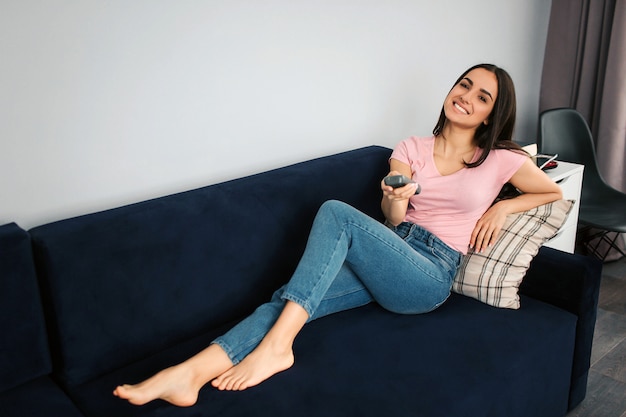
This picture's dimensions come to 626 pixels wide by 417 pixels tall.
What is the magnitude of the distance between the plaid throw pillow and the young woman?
0.10 ft

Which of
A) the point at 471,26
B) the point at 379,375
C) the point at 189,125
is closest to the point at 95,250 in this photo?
the point at 189,125

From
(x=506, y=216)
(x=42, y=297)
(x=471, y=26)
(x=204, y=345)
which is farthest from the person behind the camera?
(x=471, y=26)

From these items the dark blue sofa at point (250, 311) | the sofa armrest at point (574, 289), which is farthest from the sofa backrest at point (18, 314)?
the sofa armrest at point (574, 289)

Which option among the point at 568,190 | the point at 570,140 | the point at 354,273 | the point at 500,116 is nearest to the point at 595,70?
the point at 570,140

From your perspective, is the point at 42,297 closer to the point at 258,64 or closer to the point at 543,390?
the point at 258,64

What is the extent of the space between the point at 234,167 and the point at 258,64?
0.34m

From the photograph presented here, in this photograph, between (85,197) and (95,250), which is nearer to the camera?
(95,250)

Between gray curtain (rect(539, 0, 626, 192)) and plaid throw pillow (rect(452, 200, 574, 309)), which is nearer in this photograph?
plaid throw pillow (rect(452, 200, 574, 309))

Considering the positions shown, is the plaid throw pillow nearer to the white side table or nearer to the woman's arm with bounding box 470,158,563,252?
the woman's arm with bounding box 470,158,563,252

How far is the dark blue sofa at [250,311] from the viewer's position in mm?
1507

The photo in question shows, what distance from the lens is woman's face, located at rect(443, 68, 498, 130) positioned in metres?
2.01

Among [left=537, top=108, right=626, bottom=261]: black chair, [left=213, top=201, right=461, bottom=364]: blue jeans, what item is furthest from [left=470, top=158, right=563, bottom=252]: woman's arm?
[left=537, top=108, right=626, bottom=261]: black chair

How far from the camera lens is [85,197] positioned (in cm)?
175

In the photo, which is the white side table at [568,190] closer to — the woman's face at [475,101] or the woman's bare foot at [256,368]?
the woman's face at [475,101]
